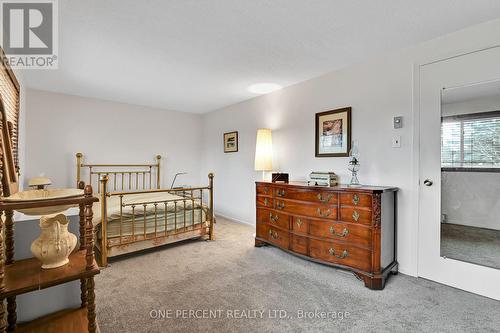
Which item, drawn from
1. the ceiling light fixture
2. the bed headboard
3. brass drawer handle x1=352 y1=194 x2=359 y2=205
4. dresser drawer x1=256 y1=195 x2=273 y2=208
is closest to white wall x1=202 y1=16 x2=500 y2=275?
the ceiling light fixture

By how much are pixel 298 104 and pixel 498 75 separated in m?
2.05

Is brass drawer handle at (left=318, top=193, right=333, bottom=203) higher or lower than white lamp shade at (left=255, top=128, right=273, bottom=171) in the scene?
lower

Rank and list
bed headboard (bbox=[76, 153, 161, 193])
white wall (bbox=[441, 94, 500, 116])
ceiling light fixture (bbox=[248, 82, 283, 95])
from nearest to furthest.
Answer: white wall (bbox=[441, 94, 500, 116]), ceiling light fixture (bbox=[248, 82, 283, 95]), bed headboard (bbox=[76, 153, 161, 193])

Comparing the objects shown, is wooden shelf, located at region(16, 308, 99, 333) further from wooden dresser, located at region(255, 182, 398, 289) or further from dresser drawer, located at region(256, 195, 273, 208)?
dresser drawer, located at region(256, 195, 273, 208)

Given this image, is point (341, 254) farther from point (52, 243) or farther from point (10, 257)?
point (10, 257)

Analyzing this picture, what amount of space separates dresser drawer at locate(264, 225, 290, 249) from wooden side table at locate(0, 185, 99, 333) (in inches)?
83.1

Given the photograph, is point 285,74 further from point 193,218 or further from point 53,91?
point 53,91

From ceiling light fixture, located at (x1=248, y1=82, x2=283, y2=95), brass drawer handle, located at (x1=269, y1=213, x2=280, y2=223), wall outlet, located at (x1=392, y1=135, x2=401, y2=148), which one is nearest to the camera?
wall outlet, located at (x1=392, y1=135, x2=401, y2=148)

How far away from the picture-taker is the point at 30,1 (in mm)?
1801

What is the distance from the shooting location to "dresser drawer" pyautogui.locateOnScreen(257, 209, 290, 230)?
296cm

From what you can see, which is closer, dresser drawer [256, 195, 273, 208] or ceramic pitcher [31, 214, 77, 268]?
ceramic pitcher [31, 214, 77, 268]

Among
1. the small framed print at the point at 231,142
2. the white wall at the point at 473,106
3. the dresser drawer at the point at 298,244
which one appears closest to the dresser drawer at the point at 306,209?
the dresser drawer at the point at 298,244

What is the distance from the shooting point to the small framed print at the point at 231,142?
4.72 m

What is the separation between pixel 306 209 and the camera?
8.95 ft
